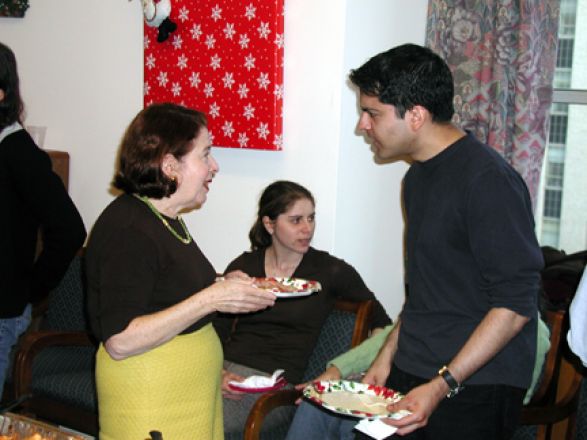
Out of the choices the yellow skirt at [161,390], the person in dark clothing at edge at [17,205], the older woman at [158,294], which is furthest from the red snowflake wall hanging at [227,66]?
the yellow skirt at [161,390]

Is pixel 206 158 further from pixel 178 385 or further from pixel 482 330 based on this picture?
pixel 482 330

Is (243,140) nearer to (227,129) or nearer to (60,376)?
(227,129)

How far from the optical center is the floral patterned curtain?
3002 mm

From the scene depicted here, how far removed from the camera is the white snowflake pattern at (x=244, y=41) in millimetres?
3035

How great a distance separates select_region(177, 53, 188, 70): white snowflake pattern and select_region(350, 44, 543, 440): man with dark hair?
1.56m

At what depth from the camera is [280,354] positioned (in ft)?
9.16

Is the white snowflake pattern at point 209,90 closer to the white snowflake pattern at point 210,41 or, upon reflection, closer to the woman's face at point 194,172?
the white snowflake pattern at point 210,41

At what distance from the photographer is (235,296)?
1.76m

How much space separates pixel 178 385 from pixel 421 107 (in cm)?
86

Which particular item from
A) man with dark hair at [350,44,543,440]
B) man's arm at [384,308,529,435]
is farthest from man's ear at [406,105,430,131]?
man's arm at [384,308,529,435]

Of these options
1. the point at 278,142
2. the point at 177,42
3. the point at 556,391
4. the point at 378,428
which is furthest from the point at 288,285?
the point at 177,42

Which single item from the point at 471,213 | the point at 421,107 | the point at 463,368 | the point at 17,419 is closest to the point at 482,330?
the point at 463,368

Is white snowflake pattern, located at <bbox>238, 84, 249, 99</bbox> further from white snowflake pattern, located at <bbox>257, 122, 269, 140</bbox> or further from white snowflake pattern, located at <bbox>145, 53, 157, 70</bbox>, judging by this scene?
white snowflake pattern, located at <bbox>145, 53, 157, 70</bbox>

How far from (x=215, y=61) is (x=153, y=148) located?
1415 mm
